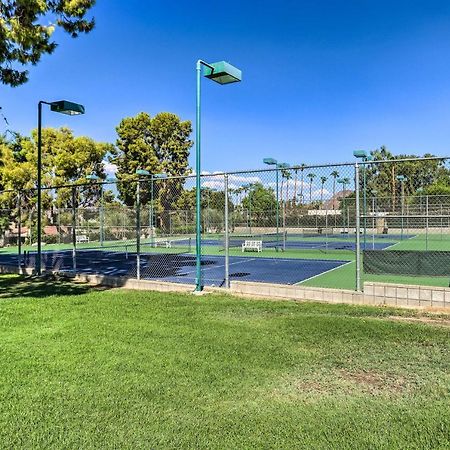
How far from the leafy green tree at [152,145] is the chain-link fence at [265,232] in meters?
11.0

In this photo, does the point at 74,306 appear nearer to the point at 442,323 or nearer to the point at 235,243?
the point at 442,323

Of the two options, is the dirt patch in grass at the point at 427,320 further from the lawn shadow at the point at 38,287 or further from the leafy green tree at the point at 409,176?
the leafy green tree at the point at 409,176

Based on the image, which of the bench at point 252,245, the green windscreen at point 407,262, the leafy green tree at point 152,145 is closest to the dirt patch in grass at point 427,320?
the green windscreen at point 407,262

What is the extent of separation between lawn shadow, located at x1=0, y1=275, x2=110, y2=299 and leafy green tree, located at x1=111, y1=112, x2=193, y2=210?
3042 centimetres

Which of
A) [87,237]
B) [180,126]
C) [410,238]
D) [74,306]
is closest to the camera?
[74,306]

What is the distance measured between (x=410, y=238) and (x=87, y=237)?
21.6m

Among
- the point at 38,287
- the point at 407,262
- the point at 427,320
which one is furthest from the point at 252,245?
the point at 427,320

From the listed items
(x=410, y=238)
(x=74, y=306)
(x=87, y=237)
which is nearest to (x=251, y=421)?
(x=74, y=306)

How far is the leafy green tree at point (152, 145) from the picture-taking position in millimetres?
44062

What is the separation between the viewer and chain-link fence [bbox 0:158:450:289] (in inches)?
385

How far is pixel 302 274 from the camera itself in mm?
13742

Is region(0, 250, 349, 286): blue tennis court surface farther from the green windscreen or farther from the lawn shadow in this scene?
the green windscreen

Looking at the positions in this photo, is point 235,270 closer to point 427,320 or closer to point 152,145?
point 427,320

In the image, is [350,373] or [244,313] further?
[244,313]
